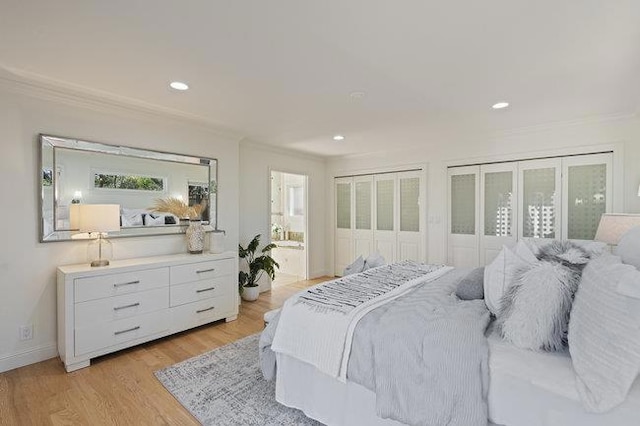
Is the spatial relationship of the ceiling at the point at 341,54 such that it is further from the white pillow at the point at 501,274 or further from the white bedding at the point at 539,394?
the white bedding at the point at 539,394

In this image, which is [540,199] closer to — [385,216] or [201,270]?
[385,216]

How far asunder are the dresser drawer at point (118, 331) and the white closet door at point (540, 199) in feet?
14.2

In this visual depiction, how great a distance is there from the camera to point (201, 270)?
3340 mm

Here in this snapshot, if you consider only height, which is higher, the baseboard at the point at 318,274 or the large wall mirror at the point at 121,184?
the large wall mirror at the point at 121,184

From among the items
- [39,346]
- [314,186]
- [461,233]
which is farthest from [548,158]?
[39,346]

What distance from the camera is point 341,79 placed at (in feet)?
8.11

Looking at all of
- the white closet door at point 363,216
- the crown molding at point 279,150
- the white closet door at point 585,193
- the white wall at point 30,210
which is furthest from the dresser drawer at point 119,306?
the white closet door at point 585,193

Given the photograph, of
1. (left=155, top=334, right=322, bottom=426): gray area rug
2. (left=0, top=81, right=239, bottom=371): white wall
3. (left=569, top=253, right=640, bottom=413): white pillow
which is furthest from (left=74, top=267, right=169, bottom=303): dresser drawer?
(left=569, top=253, right=640, bottom=413): white pillow

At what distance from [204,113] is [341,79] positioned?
163 cm

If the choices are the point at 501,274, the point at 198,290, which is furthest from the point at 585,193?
the point at 198,290

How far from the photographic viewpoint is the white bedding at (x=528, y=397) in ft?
3.77

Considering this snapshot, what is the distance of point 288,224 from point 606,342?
6.04 meters

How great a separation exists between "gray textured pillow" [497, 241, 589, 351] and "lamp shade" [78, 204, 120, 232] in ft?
9.87

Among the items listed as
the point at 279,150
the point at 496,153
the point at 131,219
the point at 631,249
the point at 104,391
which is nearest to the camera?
the point at 631,249
